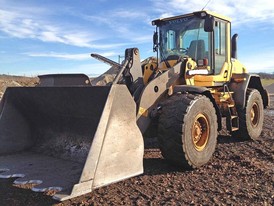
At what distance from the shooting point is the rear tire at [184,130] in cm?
→ 513

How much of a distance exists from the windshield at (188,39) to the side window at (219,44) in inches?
12.1

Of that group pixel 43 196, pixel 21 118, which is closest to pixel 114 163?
pixel 43 196

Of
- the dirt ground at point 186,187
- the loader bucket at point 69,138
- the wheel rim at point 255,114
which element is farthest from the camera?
the wheel rim at point 255,114

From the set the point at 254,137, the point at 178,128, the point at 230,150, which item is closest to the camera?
the point at 178,128

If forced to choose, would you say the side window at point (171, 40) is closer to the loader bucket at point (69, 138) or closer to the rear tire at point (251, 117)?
the rear tire at point (251, 117)

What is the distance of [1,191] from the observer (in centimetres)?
476

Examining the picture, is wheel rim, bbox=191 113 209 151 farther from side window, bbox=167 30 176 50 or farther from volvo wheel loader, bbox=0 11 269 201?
side window, bbox=167 30 176 50

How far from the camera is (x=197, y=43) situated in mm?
6898

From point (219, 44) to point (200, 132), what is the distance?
244 centimetres

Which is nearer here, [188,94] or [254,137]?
[188,94]

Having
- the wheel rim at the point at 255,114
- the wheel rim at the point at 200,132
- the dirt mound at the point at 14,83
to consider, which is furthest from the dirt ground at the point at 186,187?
the dirt mound at the point at 14,83

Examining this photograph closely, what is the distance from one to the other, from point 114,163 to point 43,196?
1129mm

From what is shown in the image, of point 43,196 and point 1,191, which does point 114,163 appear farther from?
point 1,191

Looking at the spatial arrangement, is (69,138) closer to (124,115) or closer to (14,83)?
(124,115)
